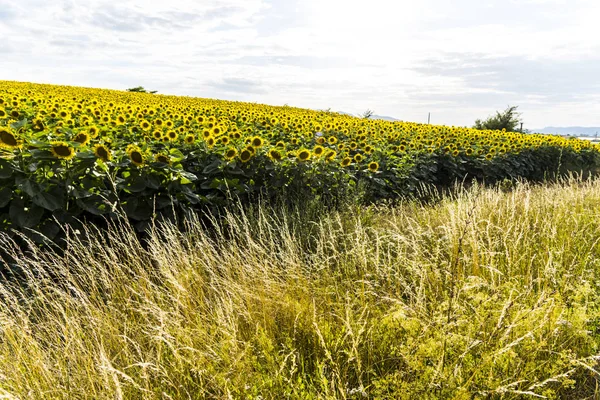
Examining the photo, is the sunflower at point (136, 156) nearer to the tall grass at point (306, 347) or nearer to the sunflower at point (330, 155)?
the tall grass at point (306, 347)

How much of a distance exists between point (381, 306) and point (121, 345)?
1.67m

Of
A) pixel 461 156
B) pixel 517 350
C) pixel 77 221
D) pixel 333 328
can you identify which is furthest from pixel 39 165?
pixel 461 156

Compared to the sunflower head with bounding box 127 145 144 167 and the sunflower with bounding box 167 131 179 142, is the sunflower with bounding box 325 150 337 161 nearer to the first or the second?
the sunflower with bounding box 167 131 179 142

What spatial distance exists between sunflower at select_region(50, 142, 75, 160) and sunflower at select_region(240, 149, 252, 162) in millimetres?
1769

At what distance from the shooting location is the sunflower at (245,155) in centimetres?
480

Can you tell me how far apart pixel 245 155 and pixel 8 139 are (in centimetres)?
218

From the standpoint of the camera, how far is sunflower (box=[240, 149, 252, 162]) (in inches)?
189

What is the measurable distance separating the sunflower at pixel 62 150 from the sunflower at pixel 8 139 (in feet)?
0.89

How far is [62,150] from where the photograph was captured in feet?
11.4

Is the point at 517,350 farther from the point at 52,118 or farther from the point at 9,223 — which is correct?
the point at 52,118

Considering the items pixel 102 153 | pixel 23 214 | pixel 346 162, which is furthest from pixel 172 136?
pixel 346 162

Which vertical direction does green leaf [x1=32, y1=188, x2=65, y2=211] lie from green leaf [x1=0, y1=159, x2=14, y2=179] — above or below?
below

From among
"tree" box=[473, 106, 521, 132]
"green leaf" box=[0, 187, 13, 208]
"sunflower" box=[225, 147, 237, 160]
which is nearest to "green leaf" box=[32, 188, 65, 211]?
"green leaf" box=[0, 187, 13, 208]

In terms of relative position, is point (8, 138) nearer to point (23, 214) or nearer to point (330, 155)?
point (23, 214)
